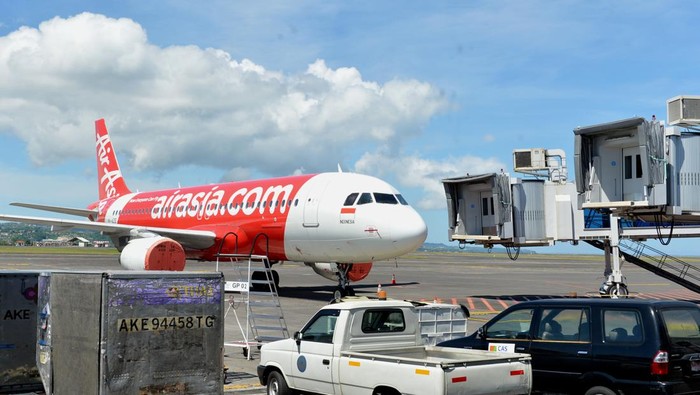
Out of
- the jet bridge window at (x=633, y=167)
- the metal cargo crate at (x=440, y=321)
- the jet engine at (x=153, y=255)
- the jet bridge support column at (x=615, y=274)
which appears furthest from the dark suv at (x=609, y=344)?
the jet engine at (x=153, y=255)

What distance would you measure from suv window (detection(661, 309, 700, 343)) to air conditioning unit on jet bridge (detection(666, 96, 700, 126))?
11470 millimetres

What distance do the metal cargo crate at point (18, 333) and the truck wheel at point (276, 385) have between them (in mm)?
3112

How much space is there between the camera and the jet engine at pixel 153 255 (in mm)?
25312

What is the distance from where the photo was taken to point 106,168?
4625 cm

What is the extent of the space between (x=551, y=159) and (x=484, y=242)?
14.4 feet

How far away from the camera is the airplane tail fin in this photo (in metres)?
45.4

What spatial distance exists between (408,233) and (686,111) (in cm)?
855

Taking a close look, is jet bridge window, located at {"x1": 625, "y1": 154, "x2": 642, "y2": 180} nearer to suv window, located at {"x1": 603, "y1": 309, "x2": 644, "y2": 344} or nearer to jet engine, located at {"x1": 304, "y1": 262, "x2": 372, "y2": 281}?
jet engine, located at {"x1": 304, "y1": 262, "x2": 372, "y2": 281}

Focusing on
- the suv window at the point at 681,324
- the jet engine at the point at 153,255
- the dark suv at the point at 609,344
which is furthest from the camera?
the jet engine at the point at 153,255

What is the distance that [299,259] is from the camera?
27125 millimetres

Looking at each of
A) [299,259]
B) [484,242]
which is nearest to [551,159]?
[484,242]

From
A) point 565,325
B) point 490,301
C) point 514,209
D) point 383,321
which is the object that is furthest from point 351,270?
point 565,325

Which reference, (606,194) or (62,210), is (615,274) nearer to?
(606,194)

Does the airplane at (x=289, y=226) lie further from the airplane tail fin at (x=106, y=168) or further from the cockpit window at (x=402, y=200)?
the airplane tail fin at (x=106, y=168)
